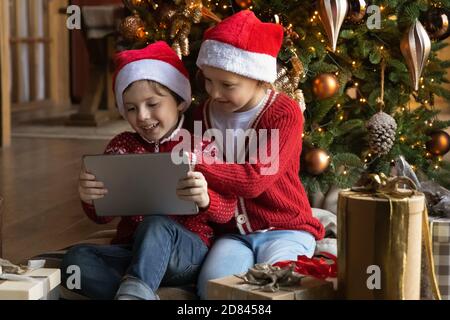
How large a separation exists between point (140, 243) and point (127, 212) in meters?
0.11

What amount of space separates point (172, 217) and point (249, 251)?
194 mm

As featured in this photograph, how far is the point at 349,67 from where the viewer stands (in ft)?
8.71

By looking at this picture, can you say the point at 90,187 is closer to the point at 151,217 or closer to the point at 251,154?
the point at 151,217

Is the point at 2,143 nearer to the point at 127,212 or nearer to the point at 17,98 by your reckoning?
the point at 17,98

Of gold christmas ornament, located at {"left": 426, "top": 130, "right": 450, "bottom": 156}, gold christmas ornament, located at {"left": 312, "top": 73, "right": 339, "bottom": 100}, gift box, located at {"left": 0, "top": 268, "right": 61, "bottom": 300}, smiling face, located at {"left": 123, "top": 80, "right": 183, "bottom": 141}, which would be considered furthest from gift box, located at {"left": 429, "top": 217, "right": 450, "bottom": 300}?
gold christmas ornament, located at {"left": 426, "top": 130, "right": 450, "bottom": 156}

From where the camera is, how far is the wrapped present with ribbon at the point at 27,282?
1516 mm

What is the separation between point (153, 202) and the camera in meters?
1.80

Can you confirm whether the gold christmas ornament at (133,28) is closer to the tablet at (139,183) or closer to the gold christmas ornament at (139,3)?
the gold christmas ornament at (139,3)

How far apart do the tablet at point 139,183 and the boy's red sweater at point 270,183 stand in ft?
0.29

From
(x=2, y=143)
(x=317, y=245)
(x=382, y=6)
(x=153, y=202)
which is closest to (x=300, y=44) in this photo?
(x=382, y=6)

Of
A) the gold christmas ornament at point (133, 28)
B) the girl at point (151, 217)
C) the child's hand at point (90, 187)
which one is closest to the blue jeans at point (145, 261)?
the girl at point (151, 217)

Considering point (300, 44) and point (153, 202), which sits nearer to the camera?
point (153, 202)

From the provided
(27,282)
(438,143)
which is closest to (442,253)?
(27,282)
